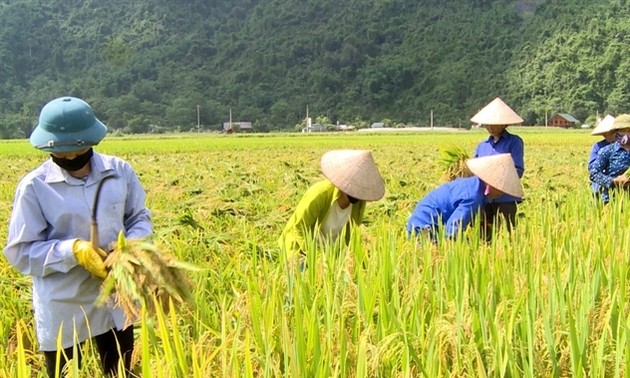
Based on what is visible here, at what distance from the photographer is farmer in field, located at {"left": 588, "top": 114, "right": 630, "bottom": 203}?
456 centimetres

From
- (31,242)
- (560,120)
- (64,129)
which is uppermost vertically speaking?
(560,120)

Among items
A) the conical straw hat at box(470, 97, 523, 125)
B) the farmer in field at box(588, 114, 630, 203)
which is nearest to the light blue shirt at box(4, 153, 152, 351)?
the conical straw hat at box(470, 97, 523, 125)

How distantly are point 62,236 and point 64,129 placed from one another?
0.36m

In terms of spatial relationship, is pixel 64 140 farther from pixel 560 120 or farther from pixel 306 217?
pixel 560 120

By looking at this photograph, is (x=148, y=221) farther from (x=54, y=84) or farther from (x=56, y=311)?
(x=54, y=84)

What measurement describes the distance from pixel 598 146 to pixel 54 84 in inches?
2851

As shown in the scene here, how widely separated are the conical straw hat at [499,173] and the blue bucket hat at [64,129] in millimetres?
1977

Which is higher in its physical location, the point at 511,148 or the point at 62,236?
the point at 511,148

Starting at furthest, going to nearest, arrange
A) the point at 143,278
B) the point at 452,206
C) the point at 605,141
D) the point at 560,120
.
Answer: the point at 560,120 → the point at 605,141 → the point at 452,206 → the point at 143,278

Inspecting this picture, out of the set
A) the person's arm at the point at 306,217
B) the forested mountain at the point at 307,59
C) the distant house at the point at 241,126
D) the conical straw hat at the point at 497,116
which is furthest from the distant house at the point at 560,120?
the person's arm at the point at 306,217

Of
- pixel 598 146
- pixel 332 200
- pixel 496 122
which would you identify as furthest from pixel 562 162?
pixel 332 200

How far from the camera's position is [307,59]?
78.7 metres

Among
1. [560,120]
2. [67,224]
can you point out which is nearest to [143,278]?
[67,224]

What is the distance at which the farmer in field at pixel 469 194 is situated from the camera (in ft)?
10.4
